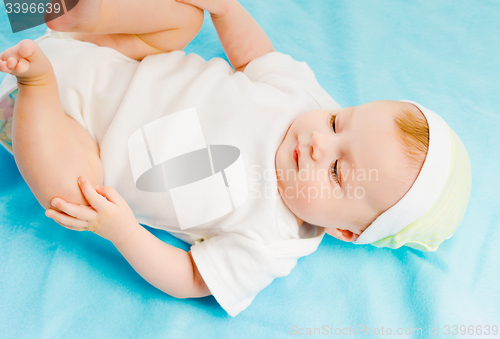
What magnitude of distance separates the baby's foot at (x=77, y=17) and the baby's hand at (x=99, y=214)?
327 mm

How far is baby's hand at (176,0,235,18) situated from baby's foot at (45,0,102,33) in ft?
0.88

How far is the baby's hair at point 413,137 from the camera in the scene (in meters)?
0.80

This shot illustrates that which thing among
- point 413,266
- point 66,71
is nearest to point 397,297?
point 413,266

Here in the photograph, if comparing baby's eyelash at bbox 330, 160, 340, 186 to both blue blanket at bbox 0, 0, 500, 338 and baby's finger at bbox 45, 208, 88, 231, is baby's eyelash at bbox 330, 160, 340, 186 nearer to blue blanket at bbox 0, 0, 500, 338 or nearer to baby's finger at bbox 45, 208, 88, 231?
blue blanket at bbox 0, 0, 500, 338

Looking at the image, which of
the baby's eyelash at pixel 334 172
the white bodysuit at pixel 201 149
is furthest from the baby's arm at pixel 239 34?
the baby's eyelash at pixel 334 172

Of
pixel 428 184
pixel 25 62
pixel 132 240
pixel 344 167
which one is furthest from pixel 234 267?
pixel 25 62

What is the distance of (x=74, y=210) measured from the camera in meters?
0.77

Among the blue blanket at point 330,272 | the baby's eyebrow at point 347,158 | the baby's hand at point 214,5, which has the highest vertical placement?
the baby's hand at point 214,5

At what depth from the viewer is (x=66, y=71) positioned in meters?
0.92

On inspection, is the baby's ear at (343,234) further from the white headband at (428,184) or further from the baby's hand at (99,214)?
the baby's hand at (99,214)

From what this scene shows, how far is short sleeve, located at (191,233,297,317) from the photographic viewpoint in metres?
0.87

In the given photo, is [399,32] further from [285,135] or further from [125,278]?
[125,278]

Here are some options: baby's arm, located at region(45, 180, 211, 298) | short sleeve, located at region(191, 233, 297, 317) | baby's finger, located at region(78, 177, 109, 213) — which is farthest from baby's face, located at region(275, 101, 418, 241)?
baby's finger, located at region(78, 177, 109, 213)

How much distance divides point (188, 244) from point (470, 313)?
0.75 metres
